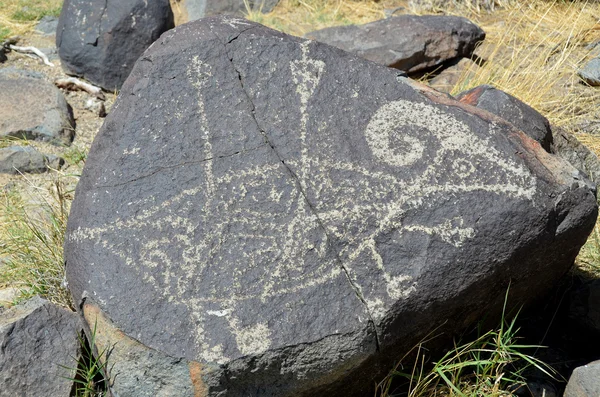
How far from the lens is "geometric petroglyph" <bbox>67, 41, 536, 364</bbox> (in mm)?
1778

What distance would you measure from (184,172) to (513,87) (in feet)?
7.23

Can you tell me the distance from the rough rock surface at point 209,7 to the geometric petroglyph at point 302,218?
278 cm

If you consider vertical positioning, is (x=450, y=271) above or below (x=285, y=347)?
above

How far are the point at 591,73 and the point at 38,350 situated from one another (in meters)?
3.05

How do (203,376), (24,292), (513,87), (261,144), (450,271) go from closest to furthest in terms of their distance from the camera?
(203,376), (450,271), (261,144), (24,292), (513,87)

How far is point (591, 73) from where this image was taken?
12.1ft

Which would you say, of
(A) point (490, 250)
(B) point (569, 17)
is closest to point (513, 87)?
(B) point (569, 17)

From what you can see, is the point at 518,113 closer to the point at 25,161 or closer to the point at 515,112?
the point at 515,112

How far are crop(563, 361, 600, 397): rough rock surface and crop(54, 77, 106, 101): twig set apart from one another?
9.65ft

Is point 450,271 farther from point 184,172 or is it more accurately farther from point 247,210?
point 184,172

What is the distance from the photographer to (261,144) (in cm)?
199

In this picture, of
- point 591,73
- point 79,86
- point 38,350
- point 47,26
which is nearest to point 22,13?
point 47,26

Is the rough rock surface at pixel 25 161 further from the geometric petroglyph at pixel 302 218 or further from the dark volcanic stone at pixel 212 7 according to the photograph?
the dark volcanic stone at pixel 212 7

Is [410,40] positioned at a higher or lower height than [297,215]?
lower
